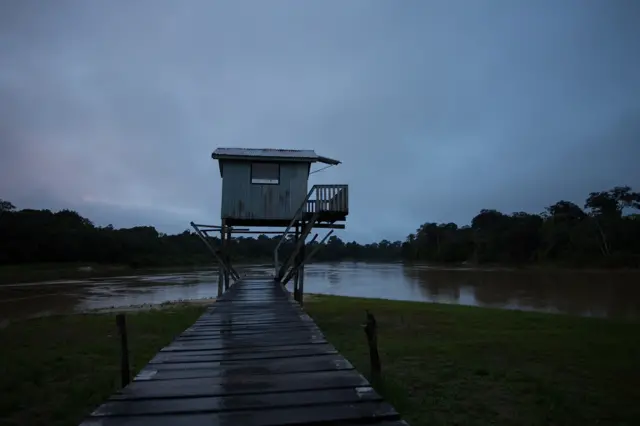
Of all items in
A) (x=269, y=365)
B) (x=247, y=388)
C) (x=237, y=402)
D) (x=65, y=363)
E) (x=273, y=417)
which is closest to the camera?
(x=273, y=417)

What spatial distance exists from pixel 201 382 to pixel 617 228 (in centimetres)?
8672

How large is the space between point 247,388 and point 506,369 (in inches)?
312

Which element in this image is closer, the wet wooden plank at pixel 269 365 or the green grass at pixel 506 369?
the wet wooden plank at pixel 269 365

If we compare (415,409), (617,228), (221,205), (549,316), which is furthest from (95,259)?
(617,228)

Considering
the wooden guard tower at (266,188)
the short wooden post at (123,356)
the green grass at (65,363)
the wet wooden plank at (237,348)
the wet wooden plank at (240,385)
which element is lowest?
the green grass at (65,363)

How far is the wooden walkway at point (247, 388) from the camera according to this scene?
10.5 feet

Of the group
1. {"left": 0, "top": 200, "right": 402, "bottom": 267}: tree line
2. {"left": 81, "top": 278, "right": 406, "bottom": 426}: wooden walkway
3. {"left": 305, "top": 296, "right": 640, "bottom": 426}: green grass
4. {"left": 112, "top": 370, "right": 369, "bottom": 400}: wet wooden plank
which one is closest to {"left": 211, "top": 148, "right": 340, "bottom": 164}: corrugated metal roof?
{"left": 305, "top": 296, "right": 640, "bottom": 426}: green grass

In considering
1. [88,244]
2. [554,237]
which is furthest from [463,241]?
[88,244]

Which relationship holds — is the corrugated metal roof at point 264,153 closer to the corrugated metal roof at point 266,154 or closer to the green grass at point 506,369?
the corrugated metal roof at point 266,154

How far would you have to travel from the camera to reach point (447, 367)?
10133 mm

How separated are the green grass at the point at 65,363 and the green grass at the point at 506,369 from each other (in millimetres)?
5513

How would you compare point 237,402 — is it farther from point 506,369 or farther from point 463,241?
point 463,241

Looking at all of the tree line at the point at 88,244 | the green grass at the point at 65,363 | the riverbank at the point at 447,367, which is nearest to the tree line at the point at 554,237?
the tree line at the point at 88,244

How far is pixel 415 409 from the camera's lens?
7266 mm
